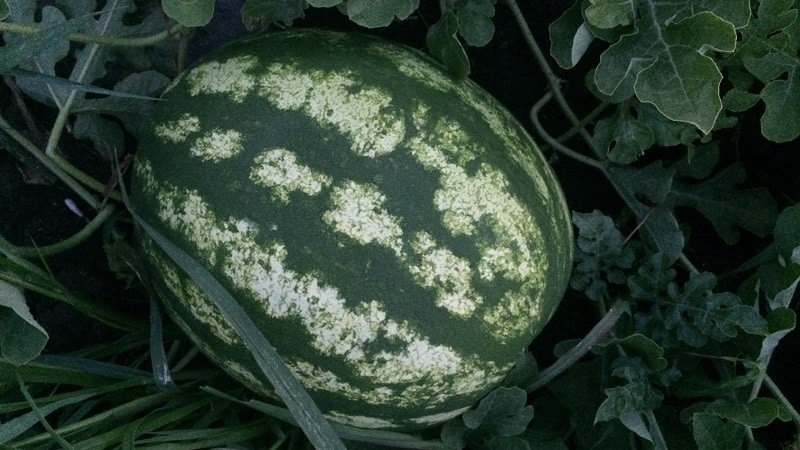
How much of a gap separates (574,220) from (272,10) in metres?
0.65

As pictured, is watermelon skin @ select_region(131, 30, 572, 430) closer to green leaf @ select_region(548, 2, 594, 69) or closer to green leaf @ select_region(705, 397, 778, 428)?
green leaf @ select_region(548, 2, 594, 69)

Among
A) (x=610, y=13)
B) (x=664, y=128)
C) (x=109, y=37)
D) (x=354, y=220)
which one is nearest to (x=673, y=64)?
(x=610, y=13)

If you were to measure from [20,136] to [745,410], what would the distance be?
138 centimetres

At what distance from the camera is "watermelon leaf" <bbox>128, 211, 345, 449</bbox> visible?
1172 millimetres

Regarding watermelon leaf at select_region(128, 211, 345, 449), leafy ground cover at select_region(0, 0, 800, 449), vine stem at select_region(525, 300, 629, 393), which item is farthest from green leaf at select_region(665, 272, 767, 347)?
watermelon leaf at select_region(128, 211, 345, 449)

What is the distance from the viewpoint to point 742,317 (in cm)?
140

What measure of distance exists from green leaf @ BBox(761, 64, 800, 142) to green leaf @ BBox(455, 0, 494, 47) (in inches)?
18.4

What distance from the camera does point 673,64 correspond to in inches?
50.8

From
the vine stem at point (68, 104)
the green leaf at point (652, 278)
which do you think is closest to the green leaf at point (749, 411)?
the green leaf at point (652, 278)

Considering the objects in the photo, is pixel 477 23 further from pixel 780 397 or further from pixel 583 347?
pixel 780 397

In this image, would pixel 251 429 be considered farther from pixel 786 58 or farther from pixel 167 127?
pixel 786 58

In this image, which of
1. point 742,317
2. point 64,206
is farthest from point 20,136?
point 742,317

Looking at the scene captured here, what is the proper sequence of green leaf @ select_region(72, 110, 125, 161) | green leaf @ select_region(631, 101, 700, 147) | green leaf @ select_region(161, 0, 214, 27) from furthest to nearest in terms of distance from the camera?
1. green leaf @ select_region(72, 110, 125, 161)
2. green leaf @ select_region(631, 101, 700, 147)
3. green leaf @ select_region(161, 0, 214, 27)

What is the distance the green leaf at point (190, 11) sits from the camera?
4.23ft
